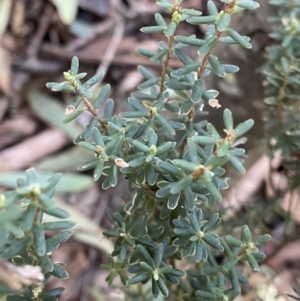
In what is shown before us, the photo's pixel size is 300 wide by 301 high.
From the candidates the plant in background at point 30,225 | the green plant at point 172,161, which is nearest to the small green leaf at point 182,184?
the green plant at point 172,161

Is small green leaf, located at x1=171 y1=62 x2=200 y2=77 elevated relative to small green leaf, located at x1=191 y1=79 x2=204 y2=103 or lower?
elevated

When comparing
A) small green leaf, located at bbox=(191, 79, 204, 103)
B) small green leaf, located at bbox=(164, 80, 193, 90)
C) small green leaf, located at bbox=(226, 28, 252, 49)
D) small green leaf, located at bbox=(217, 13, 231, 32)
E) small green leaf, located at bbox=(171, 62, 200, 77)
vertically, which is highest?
small green leaf, located at bbox=(217, 13, 231, 32)

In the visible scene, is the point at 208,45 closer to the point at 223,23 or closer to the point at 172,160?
the point at 223,23

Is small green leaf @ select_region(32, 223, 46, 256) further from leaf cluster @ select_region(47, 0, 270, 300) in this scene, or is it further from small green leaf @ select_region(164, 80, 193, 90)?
small green leaf @ select_region(164, 80, 193, 90)

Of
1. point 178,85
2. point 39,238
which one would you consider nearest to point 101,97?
point 178,85

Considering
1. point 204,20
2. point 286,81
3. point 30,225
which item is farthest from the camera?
point 286,81

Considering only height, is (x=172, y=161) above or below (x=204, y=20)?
below

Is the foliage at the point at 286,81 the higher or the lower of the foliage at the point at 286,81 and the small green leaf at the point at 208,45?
the lower

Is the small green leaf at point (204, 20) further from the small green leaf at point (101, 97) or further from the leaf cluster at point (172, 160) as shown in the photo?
the small green leaf at point (101, 97)

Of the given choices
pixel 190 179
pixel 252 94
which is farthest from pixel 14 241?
pixel 252 94

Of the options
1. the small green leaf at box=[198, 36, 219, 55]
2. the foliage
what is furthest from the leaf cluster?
Result: the foliage

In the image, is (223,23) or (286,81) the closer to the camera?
(223,23)
